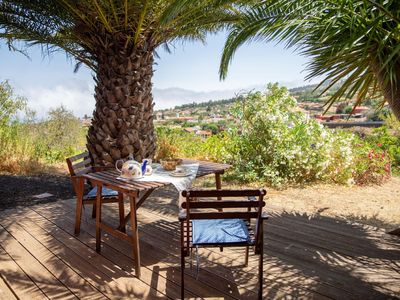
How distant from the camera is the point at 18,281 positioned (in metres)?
2.44

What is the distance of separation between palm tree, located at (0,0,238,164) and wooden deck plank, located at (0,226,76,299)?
226 centimetres

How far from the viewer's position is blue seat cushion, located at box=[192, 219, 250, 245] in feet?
7.30

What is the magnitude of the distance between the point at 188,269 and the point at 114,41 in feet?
12.3

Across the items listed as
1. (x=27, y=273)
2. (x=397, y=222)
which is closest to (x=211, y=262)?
(x=27, y=273)

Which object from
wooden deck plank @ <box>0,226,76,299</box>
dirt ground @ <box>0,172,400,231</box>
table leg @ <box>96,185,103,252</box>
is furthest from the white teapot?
dirt ground @ <box>0,172,400,231</box>

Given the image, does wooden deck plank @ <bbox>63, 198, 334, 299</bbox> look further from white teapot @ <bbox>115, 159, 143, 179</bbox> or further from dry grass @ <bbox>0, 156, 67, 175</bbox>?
dry grass @ <bbox>0, 156, 67, 175</bbox>

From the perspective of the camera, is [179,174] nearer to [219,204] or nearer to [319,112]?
[219,204]

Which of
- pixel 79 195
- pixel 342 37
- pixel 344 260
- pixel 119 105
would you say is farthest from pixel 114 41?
pixel 344 260

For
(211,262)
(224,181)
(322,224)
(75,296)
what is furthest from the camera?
(224,181)

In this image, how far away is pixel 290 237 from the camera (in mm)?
3367

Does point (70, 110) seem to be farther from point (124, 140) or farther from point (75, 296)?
point (75, 296)

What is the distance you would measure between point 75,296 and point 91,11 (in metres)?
3.99

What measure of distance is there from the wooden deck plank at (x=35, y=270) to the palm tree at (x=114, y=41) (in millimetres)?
2262

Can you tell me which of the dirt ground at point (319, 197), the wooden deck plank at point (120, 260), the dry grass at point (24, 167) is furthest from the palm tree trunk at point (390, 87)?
the dry grass at point (24, 167)
